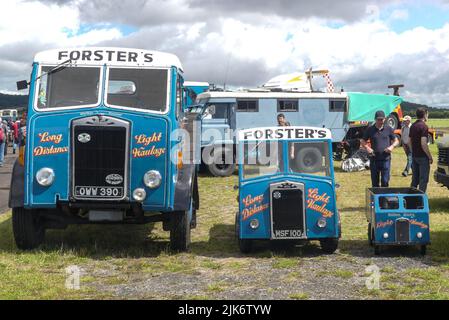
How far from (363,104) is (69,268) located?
754 inches

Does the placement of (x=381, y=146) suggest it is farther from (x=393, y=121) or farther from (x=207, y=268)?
(x=393, y=121)

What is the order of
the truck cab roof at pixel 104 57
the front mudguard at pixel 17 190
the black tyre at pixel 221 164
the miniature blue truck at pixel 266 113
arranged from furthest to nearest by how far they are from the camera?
the miniature blue truck at pixel 266 113
the black tyre at pixel 221 164
the truck cab roof at pixel 104 57
the front mudguard at pixel 17 190

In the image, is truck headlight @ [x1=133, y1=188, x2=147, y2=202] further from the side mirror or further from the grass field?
the side mirror

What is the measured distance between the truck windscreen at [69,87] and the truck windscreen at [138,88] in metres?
0.24

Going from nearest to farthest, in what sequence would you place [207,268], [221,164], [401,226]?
[207,268] → [401,226] → [221,164]

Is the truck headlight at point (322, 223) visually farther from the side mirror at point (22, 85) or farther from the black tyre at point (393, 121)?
the black tyre at point (393, 121)

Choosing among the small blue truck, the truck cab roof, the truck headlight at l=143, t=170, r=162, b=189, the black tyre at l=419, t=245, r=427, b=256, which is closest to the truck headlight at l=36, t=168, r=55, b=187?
the truck headlight at l=143, t=170, r=162, b=189

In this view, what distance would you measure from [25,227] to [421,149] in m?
7.18

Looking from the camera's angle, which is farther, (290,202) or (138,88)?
(138,88)

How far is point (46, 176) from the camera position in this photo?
7.53 meters

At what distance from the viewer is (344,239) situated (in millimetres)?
8883

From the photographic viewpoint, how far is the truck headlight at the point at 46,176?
7.52m

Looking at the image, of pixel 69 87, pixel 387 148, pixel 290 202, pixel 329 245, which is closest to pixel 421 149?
pixel 387 148

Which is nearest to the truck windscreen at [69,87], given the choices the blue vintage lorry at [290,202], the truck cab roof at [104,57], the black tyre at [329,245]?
the truck cab roof at [104,57]
